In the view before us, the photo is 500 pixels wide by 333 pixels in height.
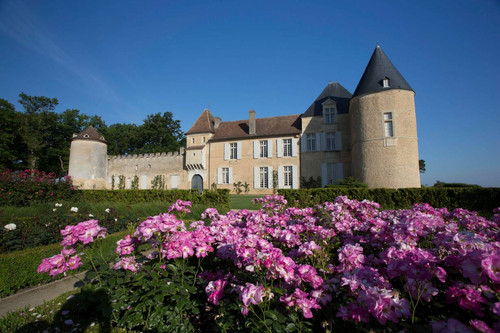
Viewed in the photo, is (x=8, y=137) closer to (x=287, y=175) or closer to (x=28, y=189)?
(x=28, y=189)

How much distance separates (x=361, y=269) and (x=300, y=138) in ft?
Answer: 62.6

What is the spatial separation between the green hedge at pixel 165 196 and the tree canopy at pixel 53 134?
71.1ft

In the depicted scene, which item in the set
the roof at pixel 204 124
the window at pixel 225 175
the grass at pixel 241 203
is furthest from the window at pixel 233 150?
the grass at pixel 241 203

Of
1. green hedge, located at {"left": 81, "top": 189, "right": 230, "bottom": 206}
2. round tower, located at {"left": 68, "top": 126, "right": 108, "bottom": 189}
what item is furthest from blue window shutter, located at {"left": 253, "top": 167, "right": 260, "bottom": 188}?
round tower, located at {"left": 68, "top": 126, "right": 108, "bottom": 189}

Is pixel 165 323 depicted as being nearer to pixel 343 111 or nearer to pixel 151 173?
pixel 343 111

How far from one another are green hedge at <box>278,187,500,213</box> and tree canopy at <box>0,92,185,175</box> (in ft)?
110

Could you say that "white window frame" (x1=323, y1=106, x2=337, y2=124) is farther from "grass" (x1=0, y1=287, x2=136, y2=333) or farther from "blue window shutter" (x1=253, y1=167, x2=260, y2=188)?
"grass" (x1=0, y1=287, x2=136, y2=333)

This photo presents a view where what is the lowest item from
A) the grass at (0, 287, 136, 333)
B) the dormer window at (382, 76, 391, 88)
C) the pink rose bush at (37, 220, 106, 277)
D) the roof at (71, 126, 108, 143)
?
the grass at (0, 287, 136, 333)

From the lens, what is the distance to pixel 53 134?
32.8 metres

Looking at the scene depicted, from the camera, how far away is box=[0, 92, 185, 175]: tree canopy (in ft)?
93.7

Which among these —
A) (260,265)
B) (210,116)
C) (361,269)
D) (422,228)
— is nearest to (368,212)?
(422,228)

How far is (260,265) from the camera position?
5.26 feet

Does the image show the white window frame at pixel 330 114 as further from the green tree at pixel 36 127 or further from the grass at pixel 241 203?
the green tree at pixel 36 127

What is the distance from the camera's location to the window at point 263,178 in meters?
21.0
